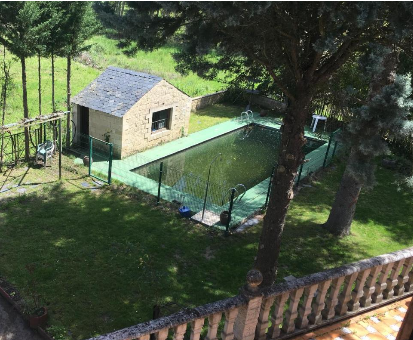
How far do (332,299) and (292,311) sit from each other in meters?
0.80

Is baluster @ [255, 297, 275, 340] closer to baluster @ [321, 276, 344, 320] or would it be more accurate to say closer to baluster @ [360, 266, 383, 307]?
baluster @ [321, 276, 344, 320]

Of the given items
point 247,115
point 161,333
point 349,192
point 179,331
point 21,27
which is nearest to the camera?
point 161,333

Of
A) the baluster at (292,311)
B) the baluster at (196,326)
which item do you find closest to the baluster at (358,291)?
the baluster at (292,311)

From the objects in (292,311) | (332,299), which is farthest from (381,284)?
(292,311)

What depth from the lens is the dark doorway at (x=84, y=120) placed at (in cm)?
1823

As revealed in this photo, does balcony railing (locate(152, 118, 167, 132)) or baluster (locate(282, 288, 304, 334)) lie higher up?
baluster (locate(282, 288, 304, 334))

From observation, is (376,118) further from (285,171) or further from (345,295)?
(345,295)

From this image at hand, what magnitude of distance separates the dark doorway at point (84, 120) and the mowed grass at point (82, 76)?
2144 millimetres

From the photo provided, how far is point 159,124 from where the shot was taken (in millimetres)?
19328

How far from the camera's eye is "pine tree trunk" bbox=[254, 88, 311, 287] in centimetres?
818

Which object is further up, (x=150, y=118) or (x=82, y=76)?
(x=150, y=118)

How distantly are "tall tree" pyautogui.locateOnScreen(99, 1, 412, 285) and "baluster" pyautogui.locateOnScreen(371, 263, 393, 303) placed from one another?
213 cm

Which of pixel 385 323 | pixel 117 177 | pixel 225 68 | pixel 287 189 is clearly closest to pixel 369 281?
pixel 385 323

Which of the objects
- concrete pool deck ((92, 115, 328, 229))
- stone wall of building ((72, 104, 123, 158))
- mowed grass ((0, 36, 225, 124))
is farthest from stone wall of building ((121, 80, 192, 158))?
mowed grass ((0, 36, 225, 124))
